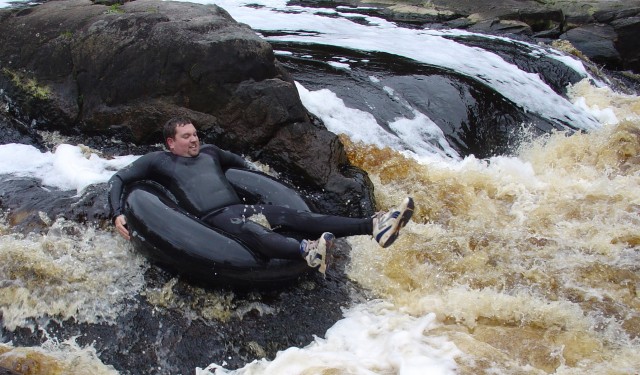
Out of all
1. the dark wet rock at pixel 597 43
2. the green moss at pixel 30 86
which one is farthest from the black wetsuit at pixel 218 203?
the dark wet rock at pixel 597 43

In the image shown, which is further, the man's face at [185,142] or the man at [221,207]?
the man's face at [185,142]

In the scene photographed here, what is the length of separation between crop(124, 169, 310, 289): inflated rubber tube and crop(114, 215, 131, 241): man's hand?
0.05m

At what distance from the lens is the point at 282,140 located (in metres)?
6.37

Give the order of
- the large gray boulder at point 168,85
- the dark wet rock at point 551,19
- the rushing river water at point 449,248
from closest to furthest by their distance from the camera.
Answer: the rushing river water at point 449,248 → the large gray boulder at point 168,85 → the dark wet rock at point 551,19

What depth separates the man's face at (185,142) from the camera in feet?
17.1

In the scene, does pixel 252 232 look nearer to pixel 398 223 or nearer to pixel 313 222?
pixel 313 222

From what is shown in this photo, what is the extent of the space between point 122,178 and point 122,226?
474 mm

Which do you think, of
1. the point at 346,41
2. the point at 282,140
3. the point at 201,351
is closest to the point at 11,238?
the point at 201,351

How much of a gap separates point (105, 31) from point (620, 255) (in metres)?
5.78

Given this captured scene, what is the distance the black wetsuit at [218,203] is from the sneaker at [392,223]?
9.4 inches

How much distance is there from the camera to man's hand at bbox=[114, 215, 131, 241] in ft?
15.9

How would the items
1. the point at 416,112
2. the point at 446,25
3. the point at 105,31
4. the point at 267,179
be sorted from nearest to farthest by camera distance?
1. the point at 267,179
2. the point at 105,31
3. the point at 416,112
4. the point at 446,25

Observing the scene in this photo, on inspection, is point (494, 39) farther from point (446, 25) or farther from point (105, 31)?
point (105, 31)

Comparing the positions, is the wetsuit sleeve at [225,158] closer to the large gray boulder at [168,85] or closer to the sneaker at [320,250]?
the large gray boulder at [168,85]
